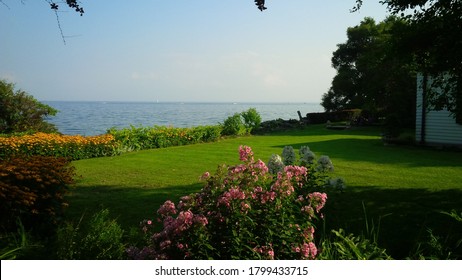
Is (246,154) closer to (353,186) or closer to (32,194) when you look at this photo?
(32,194)

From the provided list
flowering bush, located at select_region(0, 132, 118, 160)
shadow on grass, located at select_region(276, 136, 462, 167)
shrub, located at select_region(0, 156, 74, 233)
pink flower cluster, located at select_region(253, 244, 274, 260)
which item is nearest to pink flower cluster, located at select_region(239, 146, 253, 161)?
pink flower cluster, located at select_region(253, 244, 274, 260)

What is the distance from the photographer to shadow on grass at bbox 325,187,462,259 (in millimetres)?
5523

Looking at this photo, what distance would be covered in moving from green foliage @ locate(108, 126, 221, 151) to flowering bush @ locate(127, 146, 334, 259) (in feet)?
42.0

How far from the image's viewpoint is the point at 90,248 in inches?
164

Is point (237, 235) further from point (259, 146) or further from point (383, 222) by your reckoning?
point (259, 146)

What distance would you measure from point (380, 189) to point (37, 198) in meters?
6.99

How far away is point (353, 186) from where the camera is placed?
9180 mm

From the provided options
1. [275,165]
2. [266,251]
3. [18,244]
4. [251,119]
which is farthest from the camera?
[251,119]

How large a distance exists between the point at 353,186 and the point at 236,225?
6.47 m

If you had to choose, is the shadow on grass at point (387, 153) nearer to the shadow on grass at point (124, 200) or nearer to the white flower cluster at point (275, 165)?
the shadow on grass at point (124, 200)

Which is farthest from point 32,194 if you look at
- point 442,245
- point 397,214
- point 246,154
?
point 397,214

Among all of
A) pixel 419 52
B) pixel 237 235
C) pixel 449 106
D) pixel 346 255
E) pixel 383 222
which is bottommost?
pixel 383 222

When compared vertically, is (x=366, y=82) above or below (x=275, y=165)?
above
